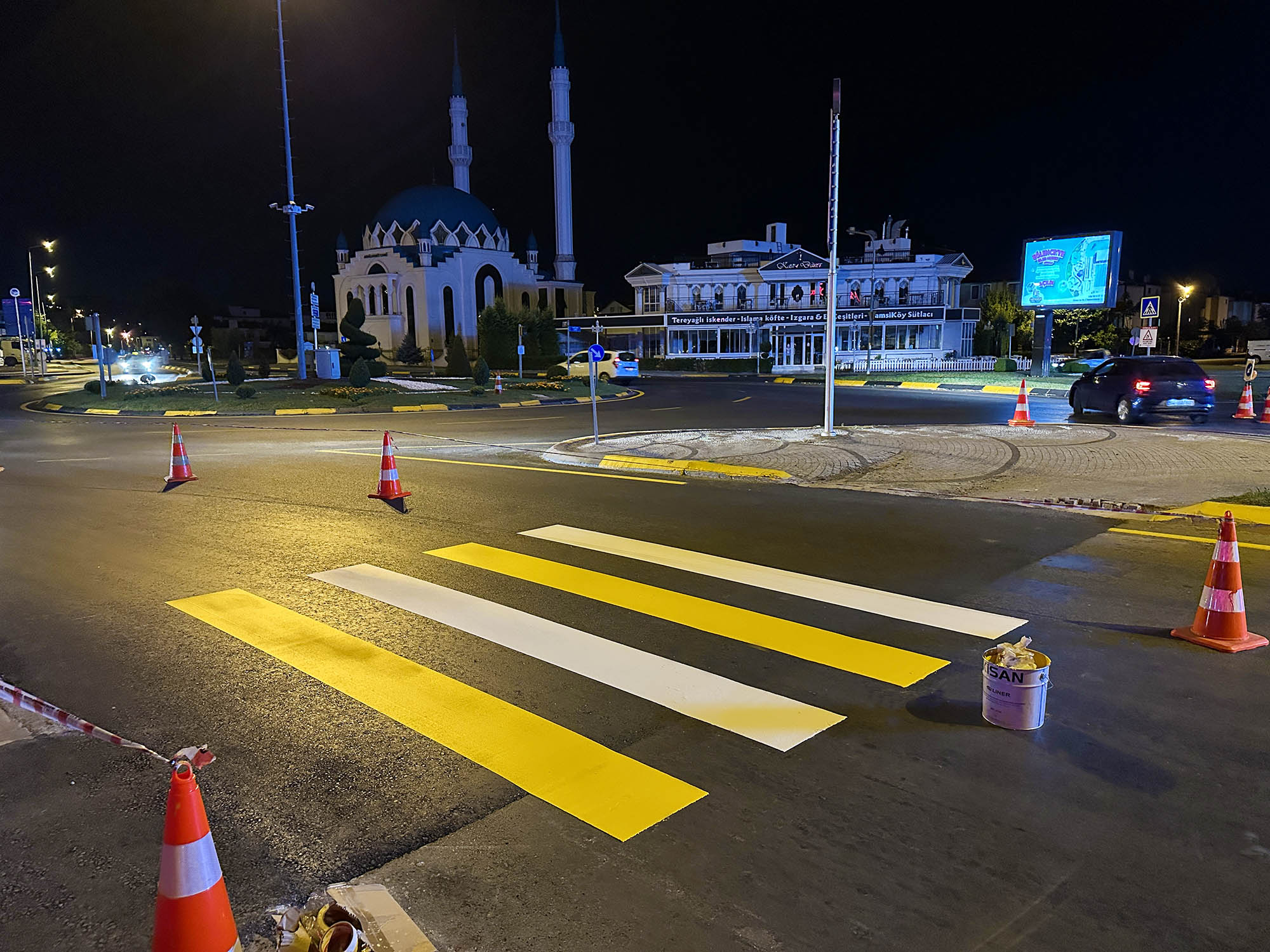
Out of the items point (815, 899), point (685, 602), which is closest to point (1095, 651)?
point (685, 602)

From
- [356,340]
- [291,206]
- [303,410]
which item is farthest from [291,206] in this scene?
[303,410]

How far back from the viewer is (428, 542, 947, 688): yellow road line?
17.4ft

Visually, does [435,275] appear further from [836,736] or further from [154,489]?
[836,736]

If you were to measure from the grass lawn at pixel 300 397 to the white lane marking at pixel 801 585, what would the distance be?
21.1 m

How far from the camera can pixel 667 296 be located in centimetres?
6788

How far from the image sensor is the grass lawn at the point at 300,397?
28.4 m

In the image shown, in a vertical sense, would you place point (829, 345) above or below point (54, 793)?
above

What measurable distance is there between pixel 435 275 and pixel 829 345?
199 feet

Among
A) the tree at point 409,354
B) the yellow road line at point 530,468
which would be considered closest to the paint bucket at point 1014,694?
the yellow road line at point 530,468

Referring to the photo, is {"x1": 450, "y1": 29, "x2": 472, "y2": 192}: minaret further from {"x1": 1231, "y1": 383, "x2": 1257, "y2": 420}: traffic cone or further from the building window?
{"x1": 1231, "y1": 383, "x2": 1257, "y2": 420}: traffic cone

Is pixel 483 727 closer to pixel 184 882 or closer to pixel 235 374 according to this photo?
pixel 184 882

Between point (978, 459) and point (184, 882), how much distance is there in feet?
42.7

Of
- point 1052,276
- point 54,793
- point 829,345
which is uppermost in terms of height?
point 1052,276

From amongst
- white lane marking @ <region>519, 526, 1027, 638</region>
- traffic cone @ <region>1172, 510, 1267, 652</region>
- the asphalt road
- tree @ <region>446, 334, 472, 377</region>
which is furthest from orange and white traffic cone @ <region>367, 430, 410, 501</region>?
tree @ <region>446, 334, 472, 377</region>
